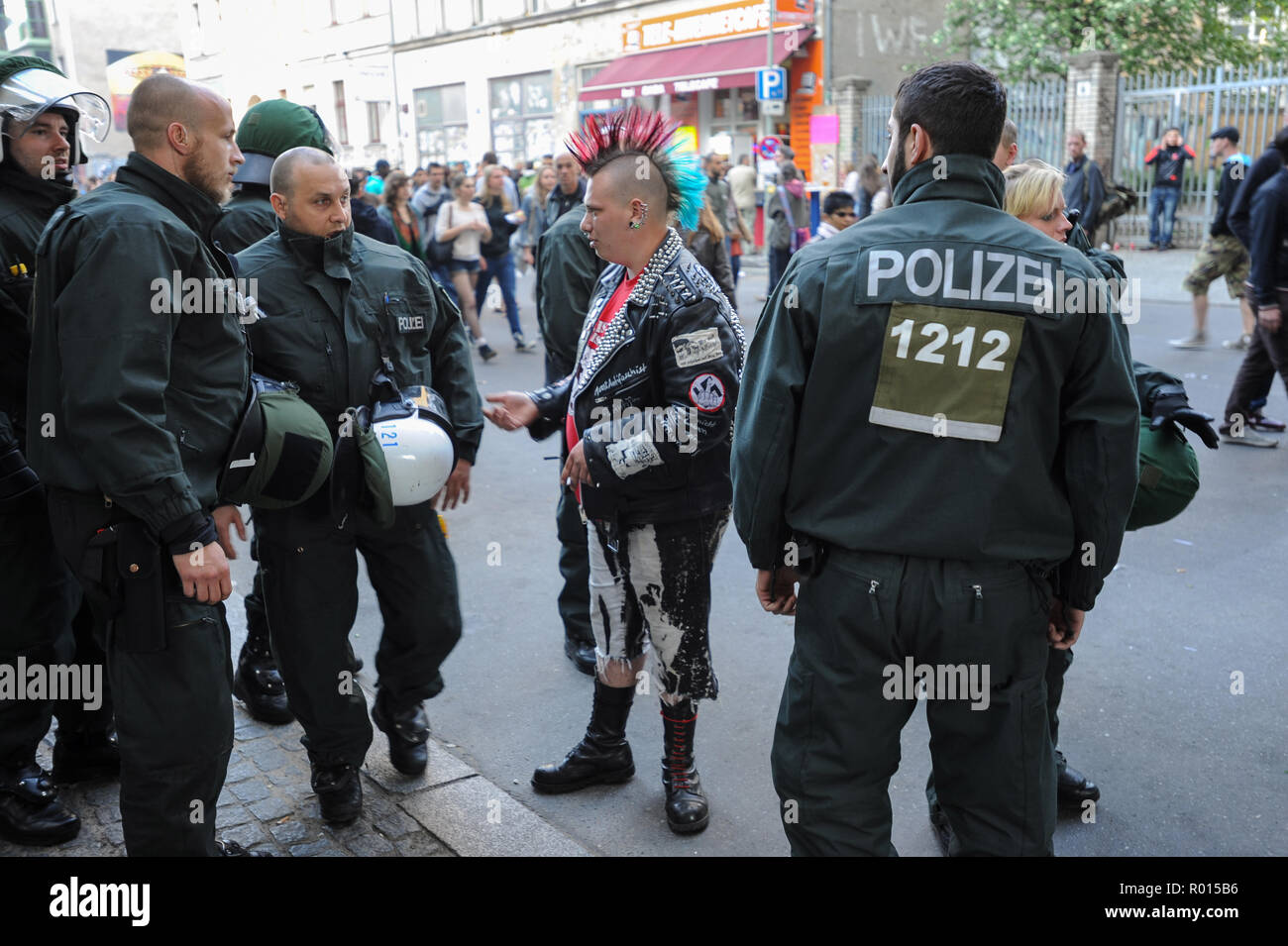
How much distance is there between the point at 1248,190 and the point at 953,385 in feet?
22.8

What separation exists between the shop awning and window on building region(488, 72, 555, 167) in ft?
7.21

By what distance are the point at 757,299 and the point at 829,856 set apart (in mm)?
13776

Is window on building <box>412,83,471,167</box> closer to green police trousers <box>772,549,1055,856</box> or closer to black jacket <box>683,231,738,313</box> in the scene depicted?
black jacket <box>683,231,738,313</box>

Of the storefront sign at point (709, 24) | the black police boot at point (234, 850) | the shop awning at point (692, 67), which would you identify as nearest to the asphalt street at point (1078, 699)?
the black police boot at point (234, 850)

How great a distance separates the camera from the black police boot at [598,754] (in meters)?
3.56

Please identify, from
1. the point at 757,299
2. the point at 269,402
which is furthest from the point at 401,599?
the point at 757,299

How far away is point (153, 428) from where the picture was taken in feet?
7.97

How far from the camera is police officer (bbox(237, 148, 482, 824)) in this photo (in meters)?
A: 3.25

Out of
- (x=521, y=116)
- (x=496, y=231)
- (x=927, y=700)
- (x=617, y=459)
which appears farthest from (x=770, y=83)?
(x=927, y=700)

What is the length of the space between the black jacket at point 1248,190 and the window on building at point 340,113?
3188cm

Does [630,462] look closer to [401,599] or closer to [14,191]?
[401,599]

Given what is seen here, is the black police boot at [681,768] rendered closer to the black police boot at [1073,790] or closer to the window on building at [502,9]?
the black police boot at [1073,790]

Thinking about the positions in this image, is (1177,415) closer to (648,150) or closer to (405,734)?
(648,150)

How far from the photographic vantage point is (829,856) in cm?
233
